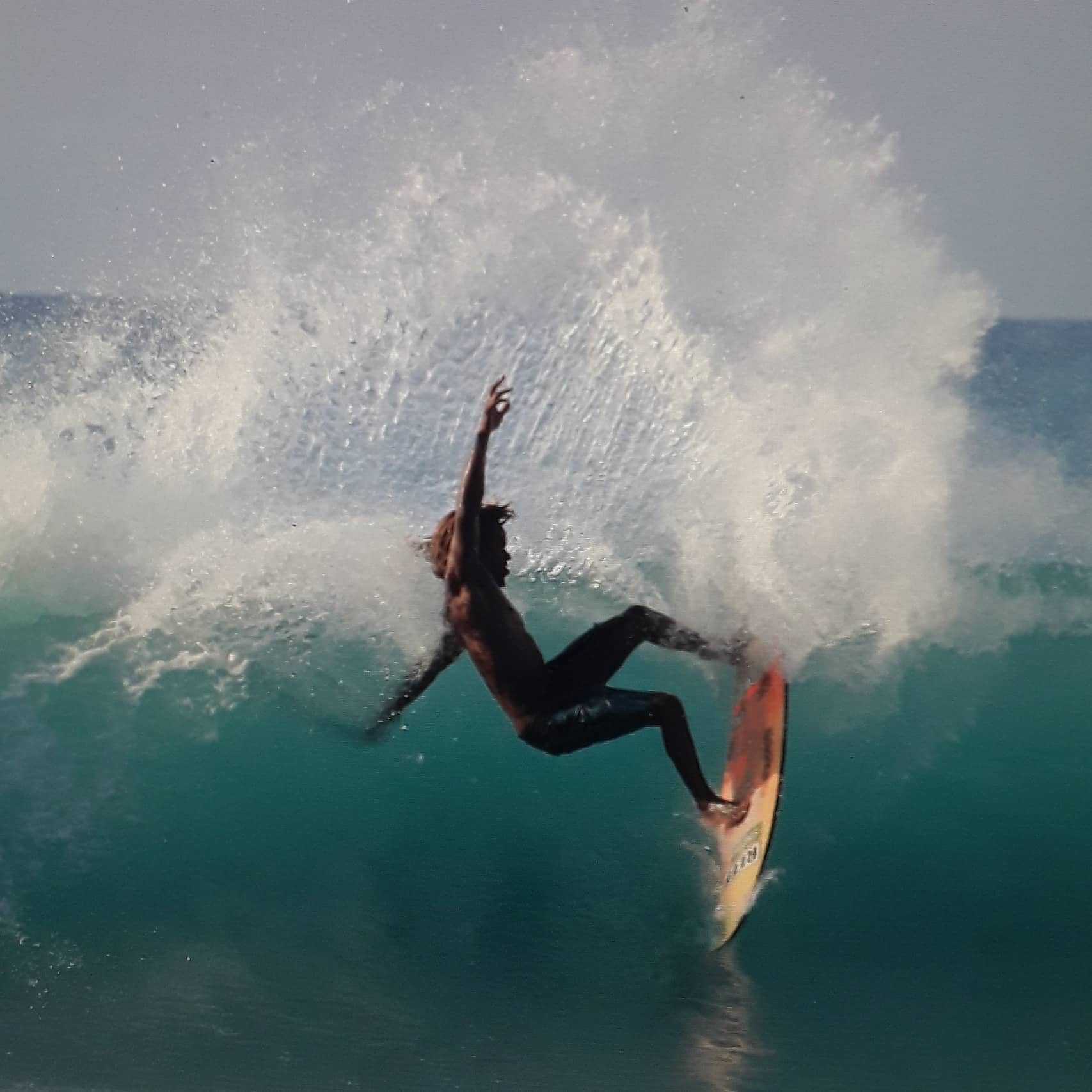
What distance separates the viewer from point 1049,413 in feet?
51.8

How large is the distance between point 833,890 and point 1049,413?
13123mm

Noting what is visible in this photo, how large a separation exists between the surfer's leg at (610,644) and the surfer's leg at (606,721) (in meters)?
0.08

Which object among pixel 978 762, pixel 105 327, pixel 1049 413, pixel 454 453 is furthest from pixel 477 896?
pixel 1049 413

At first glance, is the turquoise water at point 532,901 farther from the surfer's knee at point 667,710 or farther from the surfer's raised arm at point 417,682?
the surfer's knee at point 667,710

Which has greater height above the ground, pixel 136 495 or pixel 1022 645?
pixel 1022 645

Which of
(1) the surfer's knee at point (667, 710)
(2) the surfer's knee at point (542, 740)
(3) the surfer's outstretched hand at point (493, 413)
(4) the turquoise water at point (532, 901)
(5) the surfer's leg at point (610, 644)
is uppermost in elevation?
(3) the surfer's outstretched hand at point (493, 413)

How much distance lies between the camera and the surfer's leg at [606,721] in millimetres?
4000

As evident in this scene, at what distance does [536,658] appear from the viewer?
3.99 m

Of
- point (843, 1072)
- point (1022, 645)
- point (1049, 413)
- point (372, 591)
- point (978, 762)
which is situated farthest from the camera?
point (1049, 413)

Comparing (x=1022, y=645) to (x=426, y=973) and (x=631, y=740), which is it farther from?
(x=426, y=973)

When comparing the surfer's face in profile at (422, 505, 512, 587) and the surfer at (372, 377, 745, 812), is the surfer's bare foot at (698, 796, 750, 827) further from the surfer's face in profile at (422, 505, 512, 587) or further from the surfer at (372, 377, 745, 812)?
the surfer's face in profile at (422, 505, 512, 587)

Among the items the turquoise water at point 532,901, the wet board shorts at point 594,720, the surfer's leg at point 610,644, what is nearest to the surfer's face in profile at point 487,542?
the surfer's leg at point 610,644

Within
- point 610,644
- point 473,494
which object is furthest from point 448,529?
point 610,644

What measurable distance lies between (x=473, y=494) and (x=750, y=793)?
150 cm
